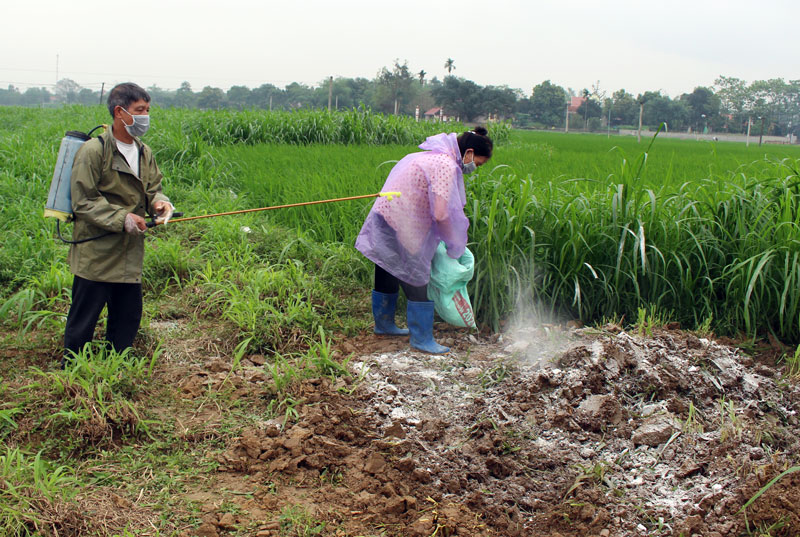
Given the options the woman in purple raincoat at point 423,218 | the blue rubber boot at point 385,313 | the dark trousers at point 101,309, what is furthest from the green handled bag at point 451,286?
the dark trousers at point 101,309

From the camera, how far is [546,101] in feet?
224

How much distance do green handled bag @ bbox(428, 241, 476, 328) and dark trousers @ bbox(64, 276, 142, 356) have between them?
1648 mm

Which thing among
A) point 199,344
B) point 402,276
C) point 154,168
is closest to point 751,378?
point 402,276

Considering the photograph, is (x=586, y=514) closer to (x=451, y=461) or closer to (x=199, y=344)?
(x=451, y=461)

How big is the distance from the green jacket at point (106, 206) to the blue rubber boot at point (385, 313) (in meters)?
1.39

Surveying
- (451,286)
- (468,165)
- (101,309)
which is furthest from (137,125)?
(451,286)

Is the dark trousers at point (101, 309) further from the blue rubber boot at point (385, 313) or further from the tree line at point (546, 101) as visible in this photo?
the tree line at point (546, 101)

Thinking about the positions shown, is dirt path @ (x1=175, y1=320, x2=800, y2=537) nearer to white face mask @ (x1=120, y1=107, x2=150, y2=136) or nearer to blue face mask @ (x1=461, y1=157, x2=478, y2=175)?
blue face mask @ (x1=461, y1=157, x2=478, y2=175)

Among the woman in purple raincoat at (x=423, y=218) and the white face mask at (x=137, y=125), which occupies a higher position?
the white face mask at (x=137, y=125)

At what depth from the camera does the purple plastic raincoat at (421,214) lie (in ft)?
11.6

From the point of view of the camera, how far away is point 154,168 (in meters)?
3.29

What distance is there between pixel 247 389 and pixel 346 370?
19.5 inches

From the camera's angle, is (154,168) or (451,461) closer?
(451,461)

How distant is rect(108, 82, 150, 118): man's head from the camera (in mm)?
2996
